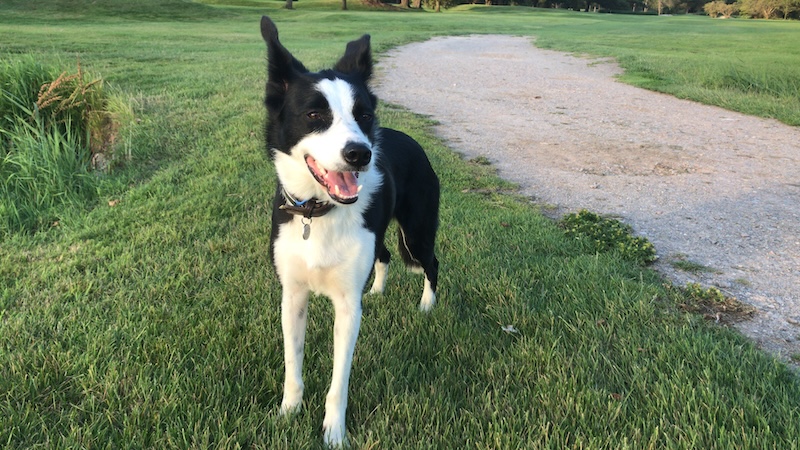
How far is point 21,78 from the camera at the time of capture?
275 inches

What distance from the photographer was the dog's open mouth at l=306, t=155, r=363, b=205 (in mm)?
2223

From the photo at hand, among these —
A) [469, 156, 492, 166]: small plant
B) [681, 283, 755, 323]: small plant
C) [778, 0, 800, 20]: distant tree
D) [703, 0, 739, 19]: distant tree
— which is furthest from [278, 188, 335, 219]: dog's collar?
[703, 0, 739, 19]: distant tree

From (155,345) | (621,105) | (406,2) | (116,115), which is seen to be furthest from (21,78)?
(406,2)

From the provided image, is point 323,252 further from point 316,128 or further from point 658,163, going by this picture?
point 658,163

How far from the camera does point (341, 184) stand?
2.27 m

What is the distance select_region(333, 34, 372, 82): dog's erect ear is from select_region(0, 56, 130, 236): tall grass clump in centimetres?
344

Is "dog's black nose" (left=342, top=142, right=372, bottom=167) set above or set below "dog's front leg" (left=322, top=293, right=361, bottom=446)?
above

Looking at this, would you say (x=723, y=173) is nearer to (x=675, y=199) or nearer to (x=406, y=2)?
(x=675, y=199)

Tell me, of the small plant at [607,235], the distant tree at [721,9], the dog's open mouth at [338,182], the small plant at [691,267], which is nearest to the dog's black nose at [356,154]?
the dog's open mouth at [338,182]

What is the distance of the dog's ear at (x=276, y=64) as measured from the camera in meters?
2.48

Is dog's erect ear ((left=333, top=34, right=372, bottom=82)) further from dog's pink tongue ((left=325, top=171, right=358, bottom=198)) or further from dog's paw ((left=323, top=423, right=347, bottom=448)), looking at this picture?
dog's paw ((left=323, top=423, right=347, bottom=448))

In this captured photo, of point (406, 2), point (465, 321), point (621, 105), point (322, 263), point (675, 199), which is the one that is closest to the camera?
point (322, 263)

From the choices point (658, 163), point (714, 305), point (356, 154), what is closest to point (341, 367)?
point (356, 154)

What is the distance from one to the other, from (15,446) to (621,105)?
11.2 meters
